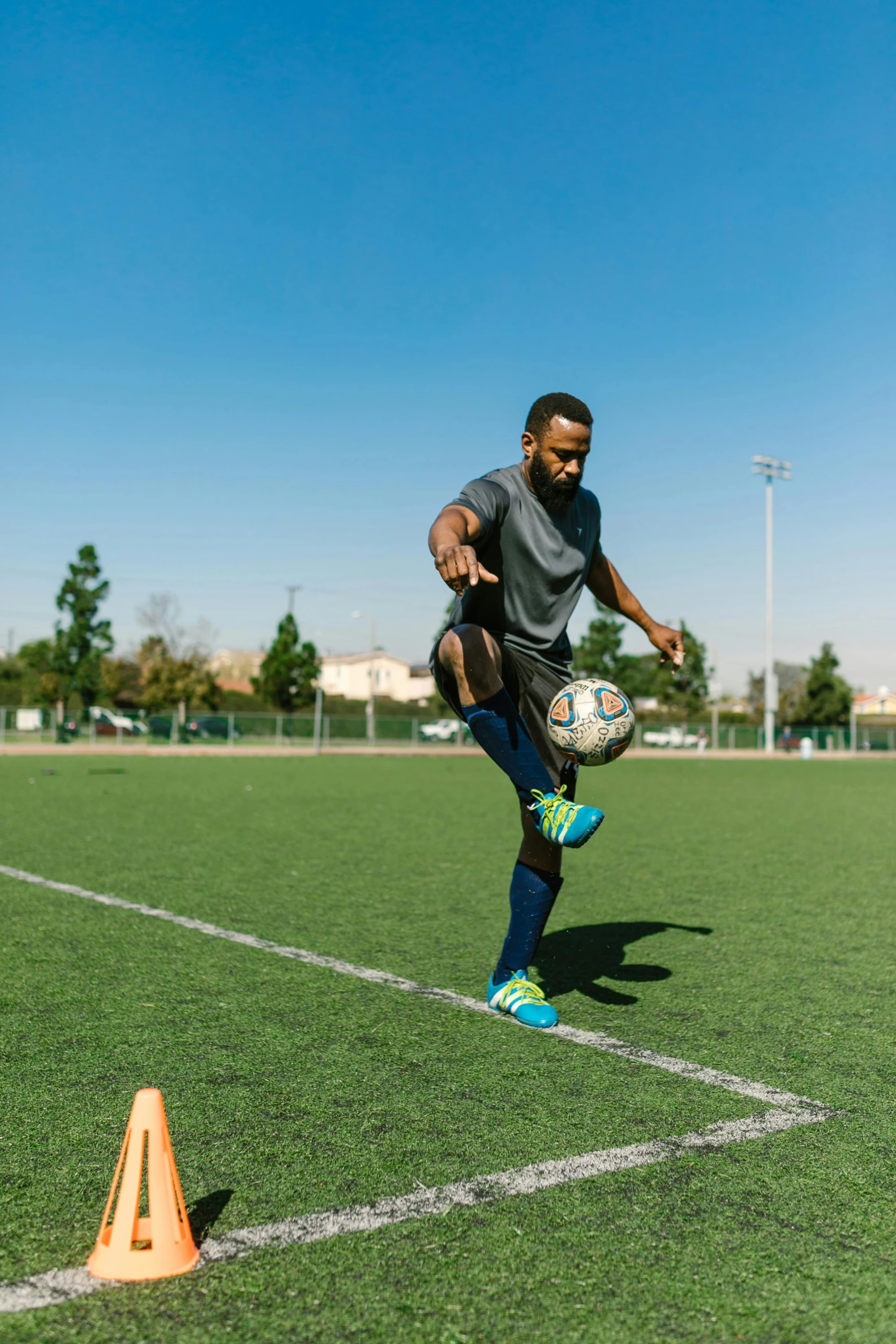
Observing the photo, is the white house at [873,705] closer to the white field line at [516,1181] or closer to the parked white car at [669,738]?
the parked white car at [669,738]

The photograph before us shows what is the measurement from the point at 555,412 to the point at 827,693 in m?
71.1

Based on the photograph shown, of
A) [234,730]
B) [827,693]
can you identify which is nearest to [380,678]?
[827,693]

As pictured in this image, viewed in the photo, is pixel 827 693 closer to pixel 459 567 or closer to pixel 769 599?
pixel 769 599

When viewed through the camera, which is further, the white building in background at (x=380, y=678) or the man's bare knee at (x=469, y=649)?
the white building in background at (x=380, y=678)

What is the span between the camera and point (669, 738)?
59.8m

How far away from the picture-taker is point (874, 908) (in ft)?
23.1

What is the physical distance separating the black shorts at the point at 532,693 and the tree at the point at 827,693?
70.3 m

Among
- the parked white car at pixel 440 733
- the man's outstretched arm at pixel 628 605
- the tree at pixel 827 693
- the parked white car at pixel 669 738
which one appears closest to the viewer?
the man's outstretched arm at pixel 628 605

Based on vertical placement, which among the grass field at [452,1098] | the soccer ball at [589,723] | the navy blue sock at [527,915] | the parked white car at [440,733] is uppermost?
the soccer ball at [589,723]

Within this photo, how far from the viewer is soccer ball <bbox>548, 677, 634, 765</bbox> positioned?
393 cm

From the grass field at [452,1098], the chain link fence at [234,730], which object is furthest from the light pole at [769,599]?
the grass field at [452,1098]

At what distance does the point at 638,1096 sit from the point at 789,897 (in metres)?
4.62

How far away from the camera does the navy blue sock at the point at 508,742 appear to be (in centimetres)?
390

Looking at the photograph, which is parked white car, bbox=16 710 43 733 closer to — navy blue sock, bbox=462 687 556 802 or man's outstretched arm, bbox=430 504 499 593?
navy blue sock, bbox=462 687 556 802
